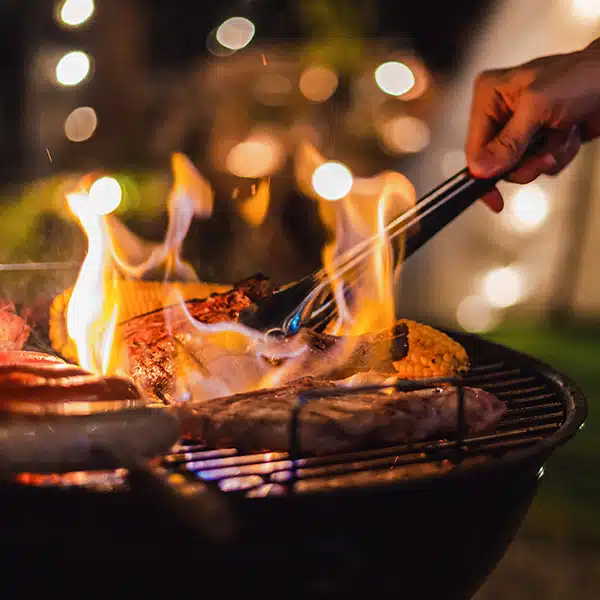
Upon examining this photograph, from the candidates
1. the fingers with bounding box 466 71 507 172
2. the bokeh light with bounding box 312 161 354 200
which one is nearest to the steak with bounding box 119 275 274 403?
the fingers with bounding box 466 71 507 172

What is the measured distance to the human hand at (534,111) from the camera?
2.88 m

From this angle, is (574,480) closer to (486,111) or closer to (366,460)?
(486,111)

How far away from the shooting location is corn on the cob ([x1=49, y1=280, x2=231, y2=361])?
2977 mm

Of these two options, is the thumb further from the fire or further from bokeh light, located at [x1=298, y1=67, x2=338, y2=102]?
bokeh light, located at [x1=298, y1=67, x2=338, y2=102]

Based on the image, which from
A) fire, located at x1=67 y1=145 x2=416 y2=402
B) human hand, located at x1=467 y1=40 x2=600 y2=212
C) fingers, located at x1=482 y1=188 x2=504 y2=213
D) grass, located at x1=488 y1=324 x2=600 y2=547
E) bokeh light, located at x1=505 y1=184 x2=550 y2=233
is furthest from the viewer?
bokeh light, located at x1=505 y1=184 x2=550 y2=233

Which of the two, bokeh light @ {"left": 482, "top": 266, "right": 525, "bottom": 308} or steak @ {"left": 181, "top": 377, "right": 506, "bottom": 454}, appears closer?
steak @ {"left": 181, "top": 377, "right": 506, "bottom": 454}

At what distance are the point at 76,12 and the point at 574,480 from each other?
22.1 feet

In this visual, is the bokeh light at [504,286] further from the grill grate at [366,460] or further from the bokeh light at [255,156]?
the grill grate at [366,460]


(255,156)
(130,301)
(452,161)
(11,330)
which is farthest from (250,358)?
(452,161)

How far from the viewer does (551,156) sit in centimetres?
326

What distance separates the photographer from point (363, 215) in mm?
4293

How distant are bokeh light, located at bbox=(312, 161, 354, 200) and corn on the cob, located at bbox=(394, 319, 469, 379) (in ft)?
16.4

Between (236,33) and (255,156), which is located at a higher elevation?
(236,33)

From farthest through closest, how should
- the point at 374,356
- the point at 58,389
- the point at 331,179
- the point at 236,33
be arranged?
the point at 236,33 → the point at 331,179 → the point at 374,356 → the point at 58,389
